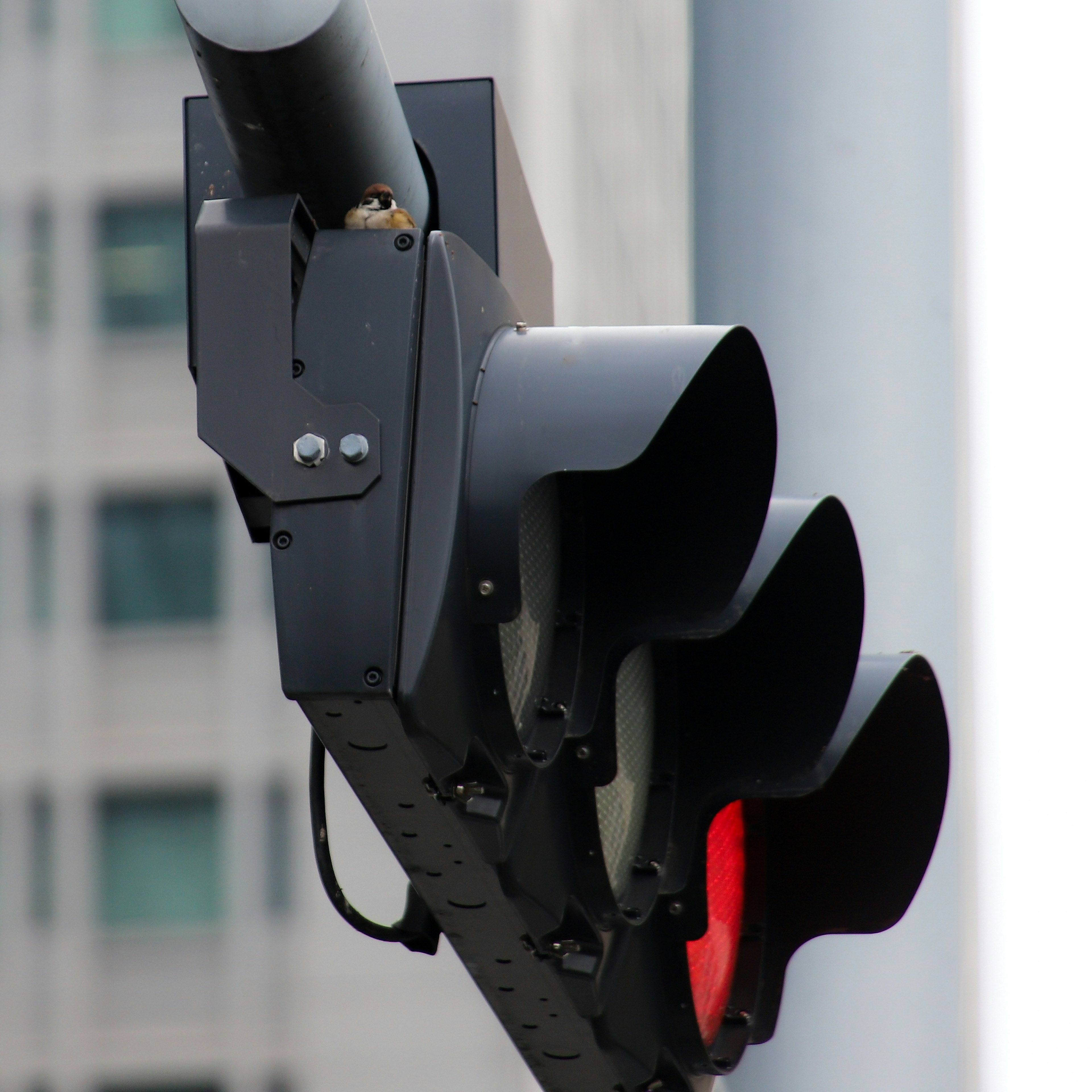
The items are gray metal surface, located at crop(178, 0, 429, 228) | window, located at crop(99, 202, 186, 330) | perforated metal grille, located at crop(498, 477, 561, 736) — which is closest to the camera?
gray metal surface, located at crop(178, 0, 429, 228)

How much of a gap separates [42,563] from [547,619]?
324 inches

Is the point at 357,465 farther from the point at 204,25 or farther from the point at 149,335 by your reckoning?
the point at 149,335

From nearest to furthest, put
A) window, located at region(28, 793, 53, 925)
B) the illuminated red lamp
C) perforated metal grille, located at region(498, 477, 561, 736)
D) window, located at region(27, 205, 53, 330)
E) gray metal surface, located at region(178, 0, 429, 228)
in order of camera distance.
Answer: gray metal surface, located at region(178, 0, 429, 228), perforated metal grille, located at region(498, 477, 561, 736), the illuminated red lamp, window, located at region(28, 793, 53, 925), window, located at region(27, 205, 53, 330)

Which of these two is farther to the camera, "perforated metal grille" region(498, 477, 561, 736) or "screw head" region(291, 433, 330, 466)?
"perforated metal grille" region(498, 477, 561, 736)

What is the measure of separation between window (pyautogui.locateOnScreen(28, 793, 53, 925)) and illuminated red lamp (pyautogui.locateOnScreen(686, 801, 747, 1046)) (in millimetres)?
7199

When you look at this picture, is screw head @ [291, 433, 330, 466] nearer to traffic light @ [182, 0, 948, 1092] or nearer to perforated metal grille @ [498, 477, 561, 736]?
traffic light @ [182, 0, 948, 1092]

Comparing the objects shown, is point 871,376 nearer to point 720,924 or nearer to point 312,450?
point 720,924

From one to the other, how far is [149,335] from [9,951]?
10.9 ft

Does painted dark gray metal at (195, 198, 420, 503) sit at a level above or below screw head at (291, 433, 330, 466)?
above

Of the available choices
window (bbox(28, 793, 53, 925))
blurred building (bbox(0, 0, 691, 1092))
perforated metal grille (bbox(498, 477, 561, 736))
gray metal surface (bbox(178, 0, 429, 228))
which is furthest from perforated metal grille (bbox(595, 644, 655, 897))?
window (bbox(28, 793, 53, 925))

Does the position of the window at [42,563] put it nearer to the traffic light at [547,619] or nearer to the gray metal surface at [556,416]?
the traffic light at [547,619]

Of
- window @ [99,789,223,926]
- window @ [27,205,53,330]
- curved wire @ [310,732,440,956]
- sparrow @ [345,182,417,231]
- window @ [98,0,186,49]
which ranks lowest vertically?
window @ [99,789,223,926]

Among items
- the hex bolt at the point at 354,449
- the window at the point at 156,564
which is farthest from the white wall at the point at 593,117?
the hex bolt at the point at 354,449

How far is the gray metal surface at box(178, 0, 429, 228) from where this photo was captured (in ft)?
3.02
